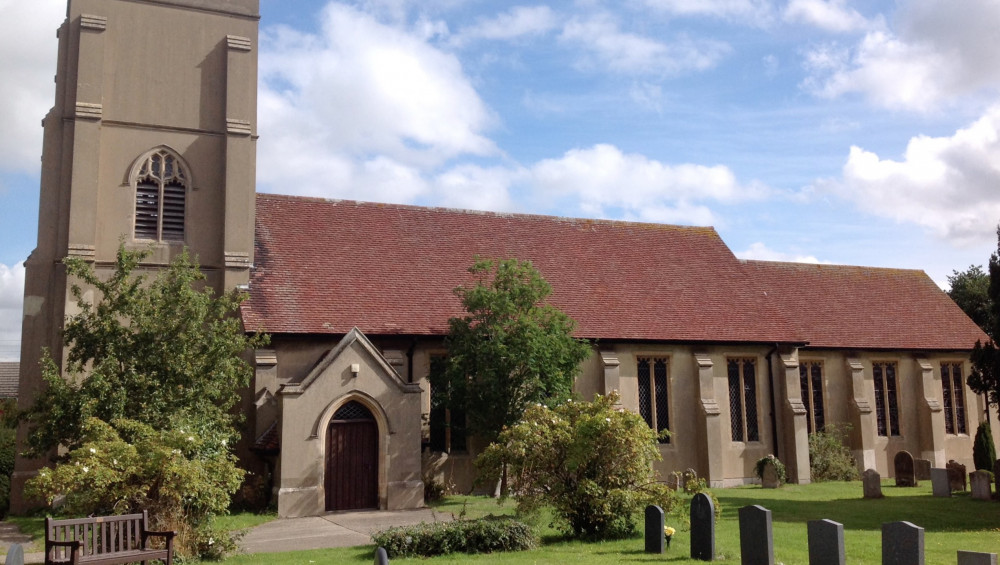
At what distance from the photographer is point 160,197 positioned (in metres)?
23.9

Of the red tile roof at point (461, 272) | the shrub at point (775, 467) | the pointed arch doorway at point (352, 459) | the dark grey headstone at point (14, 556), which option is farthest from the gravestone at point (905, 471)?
the dark grey headstone at point (14, 556)

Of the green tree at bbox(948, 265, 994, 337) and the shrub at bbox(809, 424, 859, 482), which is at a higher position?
the green tree at bbox(948, 265, 994, 337)

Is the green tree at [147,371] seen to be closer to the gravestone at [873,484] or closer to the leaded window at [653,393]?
the leaded window at [653,393]

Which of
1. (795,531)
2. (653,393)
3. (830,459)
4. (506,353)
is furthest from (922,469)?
(506,353)

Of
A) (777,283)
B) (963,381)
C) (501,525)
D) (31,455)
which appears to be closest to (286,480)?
(31,455)

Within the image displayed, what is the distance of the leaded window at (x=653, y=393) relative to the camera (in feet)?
88.7

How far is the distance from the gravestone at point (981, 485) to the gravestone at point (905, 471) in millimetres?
3791

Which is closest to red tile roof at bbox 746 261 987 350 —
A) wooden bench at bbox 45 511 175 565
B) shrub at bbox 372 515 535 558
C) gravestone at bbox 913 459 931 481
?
gravestone at bbox 913 459 931 481

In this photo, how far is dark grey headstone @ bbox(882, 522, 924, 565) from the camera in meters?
10.2

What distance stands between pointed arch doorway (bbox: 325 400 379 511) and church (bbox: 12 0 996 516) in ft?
0.17

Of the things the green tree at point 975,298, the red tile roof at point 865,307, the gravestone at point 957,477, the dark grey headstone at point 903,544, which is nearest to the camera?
the dark grey headstone at point 903,544

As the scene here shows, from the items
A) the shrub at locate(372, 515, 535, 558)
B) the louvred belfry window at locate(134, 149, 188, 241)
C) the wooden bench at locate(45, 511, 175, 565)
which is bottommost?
the shrub at locate(372, 515, 535, 558)

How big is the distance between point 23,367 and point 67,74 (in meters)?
8.30

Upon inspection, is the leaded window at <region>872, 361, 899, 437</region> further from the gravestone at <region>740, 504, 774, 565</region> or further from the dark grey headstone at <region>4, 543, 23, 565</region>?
the dark grey headstone at <region>4, 543, 23, 565</region>
